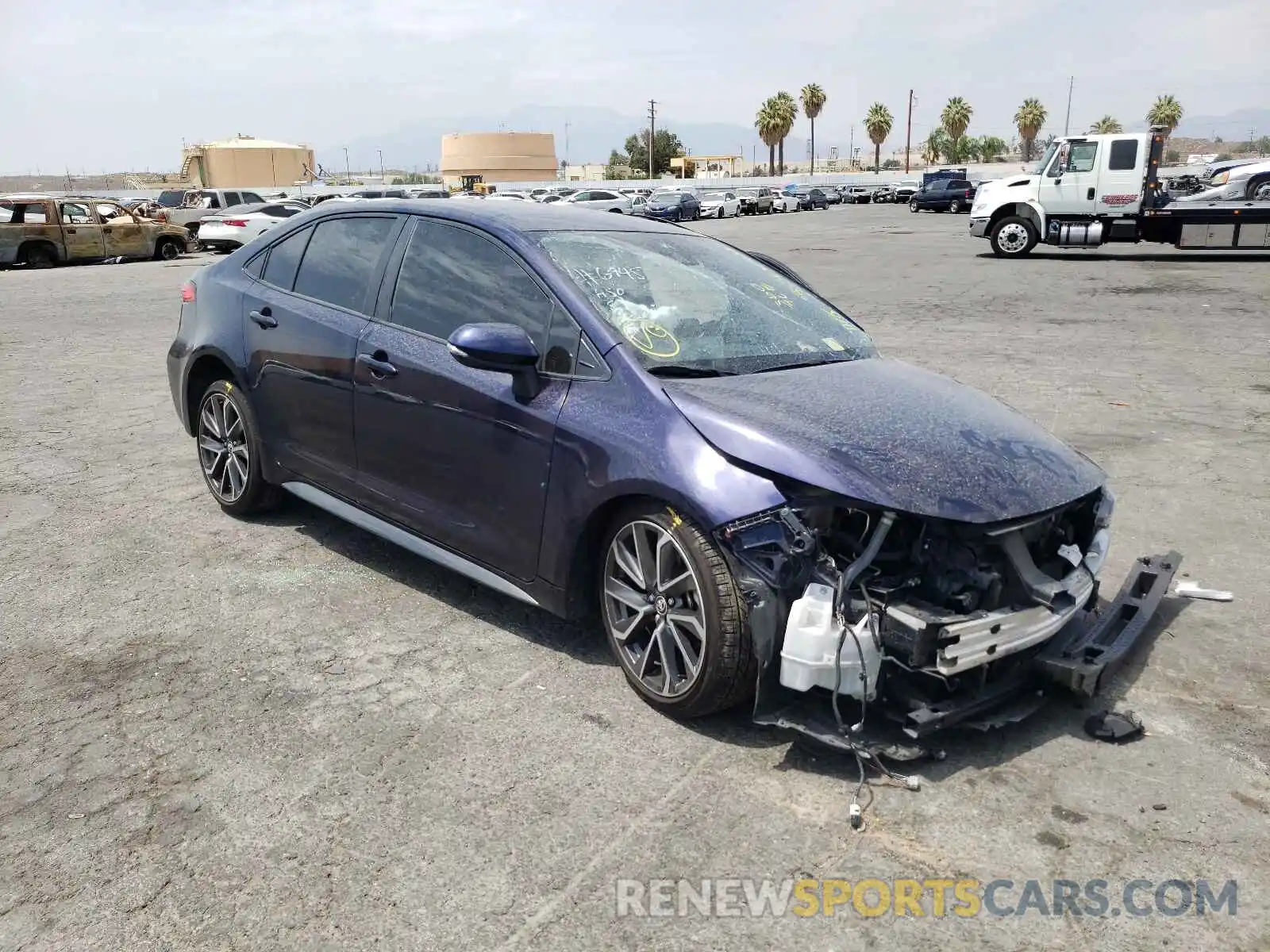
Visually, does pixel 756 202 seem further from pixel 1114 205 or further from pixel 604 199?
pixel 1114 205

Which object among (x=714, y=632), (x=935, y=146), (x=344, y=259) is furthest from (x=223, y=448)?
(x=935, y=146)

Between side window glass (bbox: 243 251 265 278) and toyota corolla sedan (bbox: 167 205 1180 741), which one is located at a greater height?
side window glass (bbox: 243 251 265 278)

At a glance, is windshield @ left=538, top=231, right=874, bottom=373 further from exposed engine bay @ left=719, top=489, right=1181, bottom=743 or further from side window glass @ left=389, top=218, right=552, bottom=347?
exposed engine bay @ left=719, top=489, right=1181, bottom=743

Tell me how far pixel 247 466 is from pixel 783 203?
5794cm

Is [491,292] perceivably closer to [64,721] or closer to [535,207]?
[535,207]

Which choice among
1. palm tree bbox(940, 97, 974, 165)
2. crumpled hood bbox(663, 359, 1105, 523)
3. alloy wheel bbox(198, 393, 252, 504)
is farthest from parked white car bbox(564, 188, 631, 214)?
palm tree bbox(940, 97, 974, 165)

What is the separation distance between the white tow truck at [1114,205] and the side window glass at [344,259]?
20175mm

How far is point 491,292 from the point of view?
3969 millimetres

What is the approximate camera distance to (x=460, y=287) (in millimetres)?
4082

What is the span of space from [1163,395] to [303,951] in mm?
7908

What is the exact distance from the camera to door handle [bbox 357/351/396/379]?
163 inches

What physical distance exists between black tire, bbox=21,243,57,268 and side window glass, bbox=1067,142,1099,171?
76.9ft

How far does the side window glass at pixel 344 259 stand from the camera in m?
4.49

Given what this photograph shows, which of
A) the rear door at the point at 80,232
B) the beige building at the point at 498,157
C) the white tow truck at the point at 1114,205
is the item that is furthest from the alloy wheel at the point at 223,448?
the beige building at the point at 498,157
